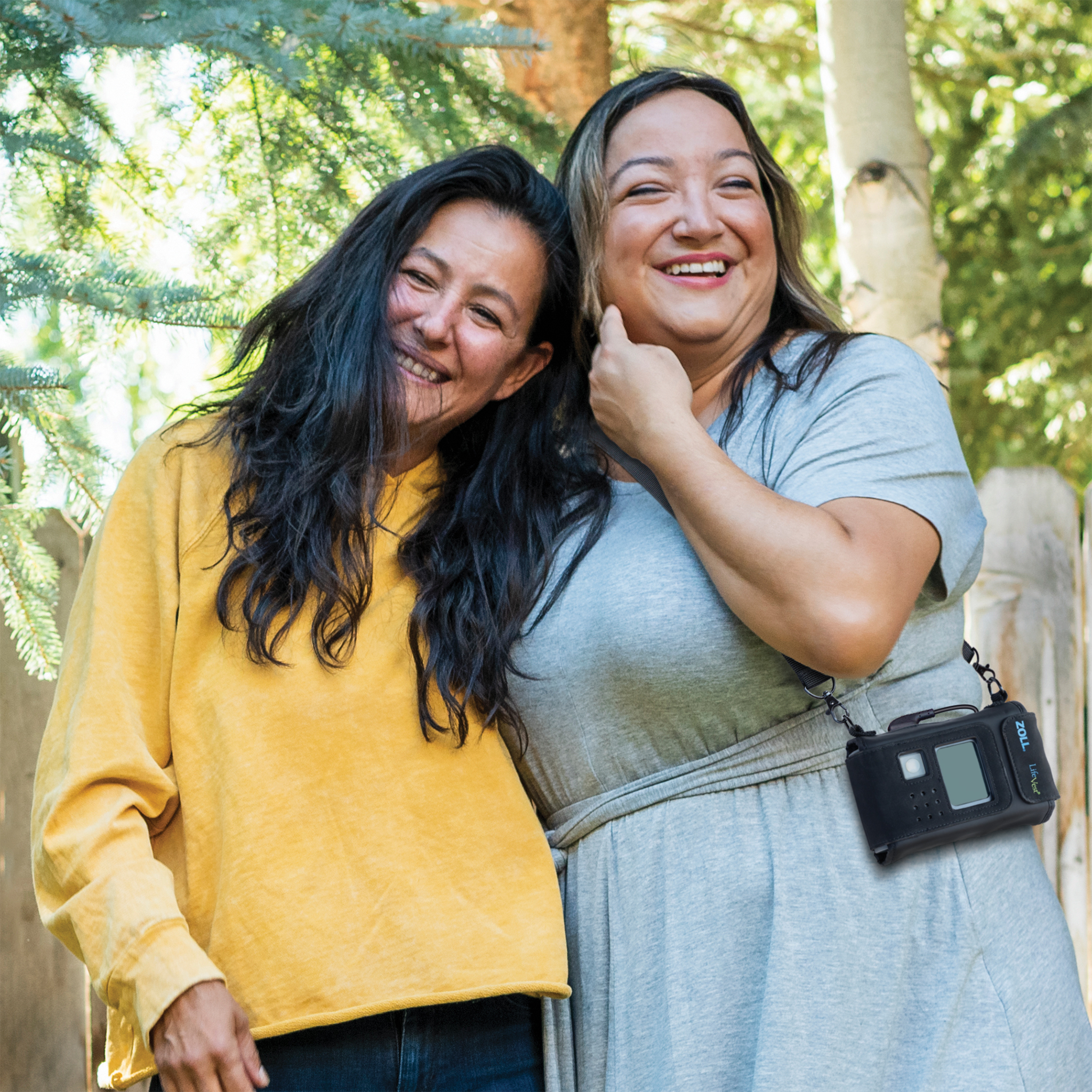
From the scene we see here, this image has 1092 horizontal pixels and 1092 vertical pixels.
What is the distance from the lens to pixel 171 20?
1882 millimetres

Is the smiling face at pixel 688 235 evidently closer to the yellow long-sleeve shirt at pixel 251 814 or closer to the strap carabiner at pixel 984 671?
the strap carabiner at pixel 984 671

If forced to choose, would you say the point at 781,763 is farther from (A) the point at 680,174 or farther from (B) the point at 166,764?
(A) the point at 680,174

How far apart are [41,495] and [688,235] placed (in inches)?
49.0

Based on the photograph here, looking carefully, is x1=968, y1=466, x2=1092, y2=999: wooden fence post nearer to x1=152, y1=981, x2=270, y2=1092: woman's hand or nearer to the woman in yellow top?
the woman in yellow top

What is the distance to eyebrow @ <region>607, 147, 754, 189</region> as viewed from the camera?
6.65 ft

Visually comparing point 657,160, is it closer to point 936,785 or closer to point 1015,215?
point 936,785

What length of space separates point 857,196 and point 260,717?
2.04 meters

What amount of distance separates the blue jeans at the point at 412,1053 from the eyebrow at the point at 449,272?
1.15 metres

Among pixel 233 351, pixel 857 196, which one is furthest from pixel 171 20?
pixel 857 196

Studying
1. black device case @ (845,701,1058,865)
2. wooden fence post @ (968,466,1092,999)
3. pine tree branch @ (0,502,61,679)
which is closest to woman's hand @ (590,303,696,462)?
black device case @ (845,701,1058,865)

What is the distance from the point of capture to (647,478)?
187 cm

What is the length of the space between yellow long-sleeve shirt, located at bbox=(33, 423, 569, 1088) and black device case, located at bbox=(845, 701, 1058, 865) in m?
0.51

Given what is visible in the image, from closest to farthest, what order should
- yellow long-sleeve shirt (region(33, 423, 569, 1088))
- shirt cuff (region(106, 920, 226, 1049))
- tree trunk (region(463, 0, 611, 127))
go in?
1. shirt cuff (region(106, 920, 226, 1049))
2. yellow long-sleeve shirt (region(33, 423, 569, 1088))
3. tree trunk (region(463, 0, 611, 127))

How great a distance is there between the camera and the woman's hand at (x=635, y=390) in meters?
1.75
